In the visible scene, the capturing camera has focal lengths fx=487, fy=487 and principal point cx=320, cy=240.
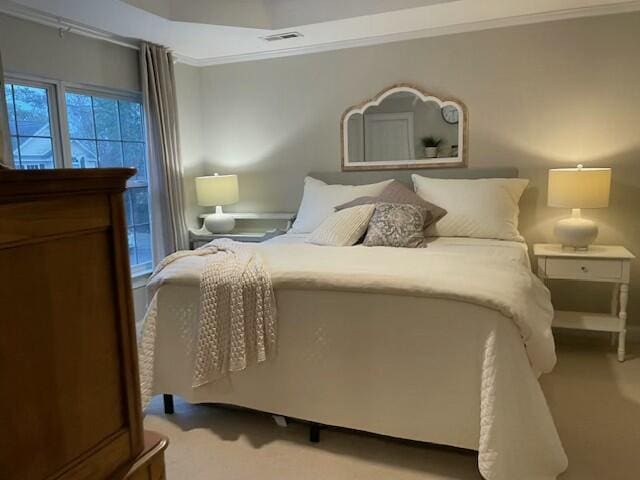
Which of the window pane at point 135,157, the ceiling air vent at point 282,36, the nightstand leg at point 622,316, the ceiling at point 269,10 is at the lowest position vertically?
the nightstand leg at point 622,316

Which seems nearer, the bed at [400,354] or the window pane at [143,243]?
the bed at [400,354]

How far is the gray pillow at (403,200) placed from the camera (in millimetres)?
3287

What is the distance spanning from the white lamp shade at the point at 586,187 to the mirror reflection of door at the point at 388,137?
1149 millimetres

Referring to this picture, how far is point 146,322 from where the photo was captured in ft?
8.00

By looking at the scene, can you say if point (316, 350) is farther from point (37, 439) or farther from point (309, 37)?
point (309, 37)

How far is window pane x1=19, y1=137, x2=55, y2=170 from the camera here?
9.84ft

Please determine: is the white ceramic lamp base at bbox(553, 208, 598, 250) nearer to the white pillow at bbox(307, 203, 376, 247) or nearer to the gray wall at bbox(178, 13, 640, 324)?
the gray wall at bbox(178, 13, 640, 324)

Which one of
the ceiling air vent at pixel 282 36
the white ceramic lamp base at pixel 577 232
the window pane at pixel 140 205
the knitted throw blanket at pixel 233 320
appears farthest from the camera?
the window pane at pixel 140 205

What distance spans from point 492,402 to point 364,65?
2.91 metres

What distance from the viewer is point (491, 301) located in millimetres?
1840

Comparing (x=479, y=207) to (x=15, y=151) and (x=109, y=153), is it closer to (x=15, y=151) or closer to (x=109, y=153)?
(x=109, y=153)

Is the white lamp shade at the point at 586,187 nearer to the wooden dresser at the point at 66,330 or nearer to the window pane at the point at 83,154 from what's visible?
the wooden dresser at the point at 66,330

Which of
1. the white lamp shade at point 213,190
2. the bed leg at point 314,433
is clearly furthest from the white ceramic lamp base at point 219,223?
the bed leg at point 314,433

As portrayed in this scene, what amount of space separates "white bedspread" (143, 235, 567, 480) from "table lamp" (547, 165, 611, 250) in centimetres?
79
